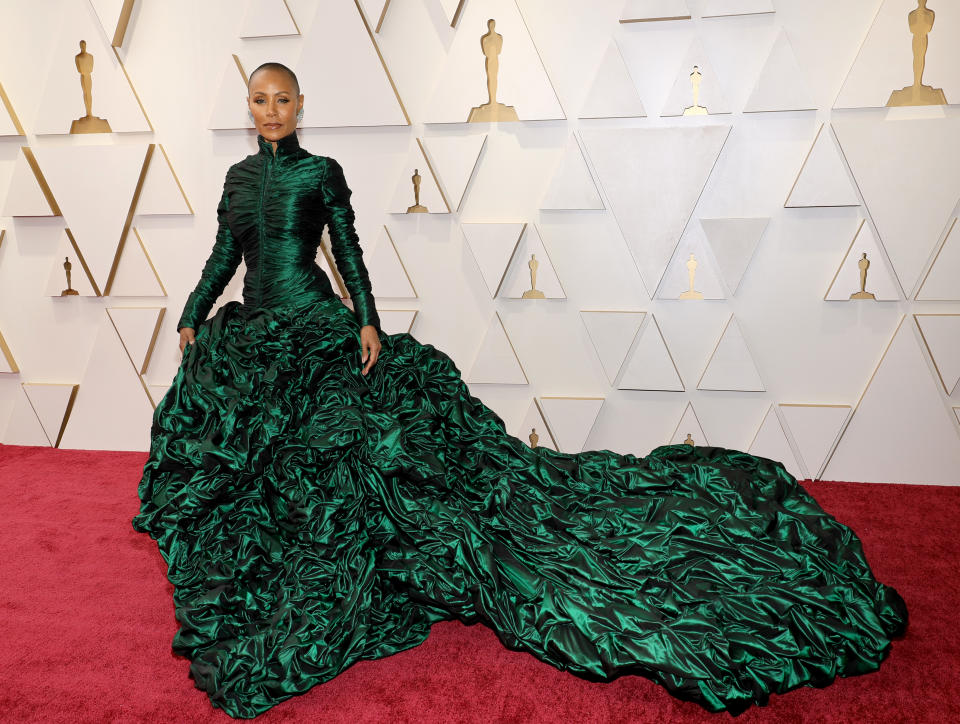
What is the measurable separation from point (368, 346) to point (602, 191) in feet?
4.45

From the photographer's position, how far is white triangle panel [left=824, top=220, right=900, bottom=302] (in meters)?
3.08

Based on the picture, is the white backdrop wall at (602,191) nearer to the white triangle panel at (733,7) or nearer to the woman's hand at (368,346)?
the white triangle panel at (733,7)

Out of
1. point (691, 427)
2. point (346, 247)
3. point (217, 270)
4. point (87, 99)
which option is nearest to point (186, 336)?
point (217, 270)

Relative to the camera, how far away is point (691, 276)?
322 centimetres

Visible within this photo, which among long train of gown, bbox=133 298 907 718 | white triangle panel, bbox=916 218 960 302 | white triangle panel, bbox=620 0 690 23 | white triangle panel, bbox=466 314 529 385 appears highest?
white triangle panel, bbox=620 0 690 23

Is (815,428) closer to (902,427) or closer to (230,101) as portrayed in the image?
(902,427)

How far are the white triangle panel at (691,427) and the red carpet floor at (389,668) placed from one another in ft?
2.19

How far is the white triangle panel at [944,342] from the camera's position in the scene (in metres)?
3.09

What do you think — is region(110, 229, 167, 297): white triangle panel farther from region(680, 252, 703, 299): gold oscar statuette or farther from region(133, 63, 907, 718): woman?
region(680, 252, 703, 299): gold oscar statuette

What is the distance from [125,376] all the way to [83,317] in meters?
0.34

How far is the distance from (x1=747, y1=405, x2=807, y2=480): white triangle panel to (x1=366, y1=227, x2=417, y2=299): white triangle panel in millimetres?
1570

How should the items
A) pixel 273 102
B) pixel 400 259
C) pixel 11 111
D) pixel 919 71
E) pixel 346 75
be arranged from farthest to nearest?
pixel 11 111 < pixel 400 259 < pixel 346 75 < pixel 919 71 < pixel 273 102

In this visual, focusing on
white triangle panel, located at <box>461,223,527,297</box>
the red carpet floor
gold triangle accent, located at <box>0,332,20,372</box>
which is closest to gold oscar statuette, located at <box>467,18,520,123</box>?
white triangle panel, located at <box>461,223,527,297</box>

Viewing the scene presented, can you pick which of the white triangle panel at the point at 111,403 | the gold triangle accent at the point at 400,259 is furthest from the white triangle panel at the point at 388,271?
the white triangle panel at the point at 111,403
